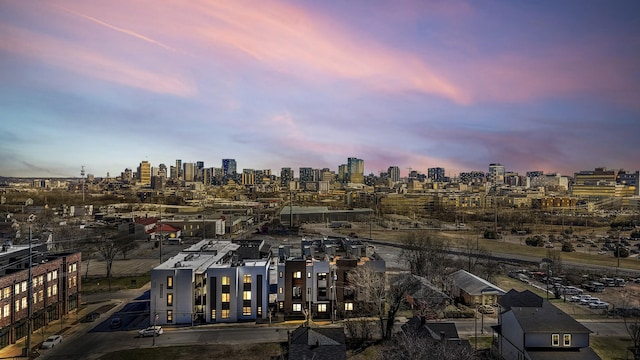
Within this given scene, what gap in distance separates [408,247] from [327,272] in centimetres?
2126

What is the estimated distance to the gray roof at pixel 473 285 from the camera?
30.8 metres

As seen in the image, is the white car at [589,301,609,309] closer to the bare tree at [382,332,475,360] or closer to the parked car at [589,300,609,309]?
the parked car at [589,300,609,309]

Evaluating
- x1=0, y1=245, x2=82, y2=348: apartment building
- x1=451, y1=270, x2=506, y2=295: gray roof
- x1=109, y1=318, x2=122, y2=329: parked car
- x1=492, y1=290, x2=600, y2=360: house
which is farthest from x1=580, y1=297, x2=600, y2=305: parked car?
x1=0, y1=245, x2=82, y2=348: apartment building

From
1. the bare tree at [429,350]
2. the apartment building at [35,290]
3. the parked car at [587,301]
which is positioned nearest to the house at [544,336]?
the bare tree at [429,350]

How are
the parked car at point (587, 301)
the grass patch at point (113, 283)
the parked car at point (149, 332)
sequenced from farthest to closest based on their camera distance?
the grass patch at point (113, 283) < the parked car at point (587, 301) < the parked car at point (149, 332)

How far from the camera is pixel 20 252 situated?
28906mm

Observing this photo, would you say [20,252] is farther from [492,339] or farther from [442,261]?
[442,261]

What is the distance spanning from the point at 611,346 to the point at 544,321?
302 inches

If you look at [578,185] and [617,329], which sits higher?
[578,185]

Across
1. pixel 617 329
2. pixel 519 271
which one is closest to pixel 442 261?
pixel 519 271

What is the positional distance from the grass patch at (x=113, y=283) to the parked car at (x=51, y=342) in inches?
485

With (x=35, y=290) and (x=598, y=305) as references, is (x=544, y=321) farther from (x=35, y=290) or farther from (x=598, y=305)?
(x=35, y=290)

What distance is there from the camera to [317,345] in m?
18.2

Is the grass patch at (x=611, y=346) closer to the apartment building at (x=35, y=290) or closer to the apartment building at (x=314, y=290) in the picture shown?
the apartment building at (x=314, y=290)
